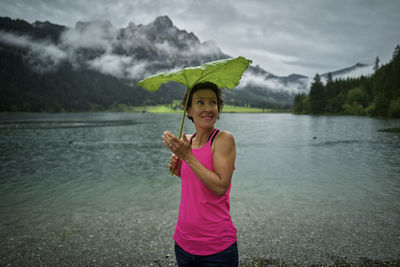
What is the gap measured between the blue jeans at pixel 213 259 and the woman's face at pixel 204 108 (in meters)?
1.42

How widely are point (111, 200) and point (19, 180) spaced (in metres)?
10.7

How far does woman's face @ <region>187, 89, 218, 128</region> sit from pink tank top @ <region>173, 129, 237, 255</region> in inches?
7.0

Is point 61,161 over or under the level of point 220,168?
under

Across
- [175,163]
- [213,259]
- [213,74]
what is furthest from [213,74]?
[213,259]

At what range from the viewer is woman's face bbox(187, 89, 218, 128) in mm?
2756

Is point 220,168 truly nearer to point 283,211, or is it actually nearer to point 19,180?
point 283,211

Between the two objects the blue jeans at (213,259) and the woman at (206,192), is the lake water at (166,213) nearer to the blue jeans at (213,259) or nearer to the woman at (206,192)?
the blue jeans at (213,259)

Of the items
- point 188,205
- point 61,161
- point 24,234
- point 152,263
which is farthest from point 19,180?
point 188,205

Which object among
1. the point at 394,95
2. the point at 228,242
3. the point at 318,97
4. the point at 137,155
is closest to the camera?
the point at 228,242

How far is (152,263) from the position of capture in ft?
A: 24.3

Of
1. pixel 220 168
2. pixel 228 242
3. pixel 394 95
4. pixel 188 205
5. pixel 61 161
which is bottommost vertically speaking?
pixel 61 161

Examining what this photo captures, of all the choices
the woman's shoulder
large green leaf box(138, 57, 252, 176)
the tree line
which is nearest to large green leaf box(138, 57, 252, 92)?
large green leaf box(138, 57, 252, 176)

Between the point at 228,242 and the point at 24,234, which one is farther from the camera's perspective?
the point at 24,234

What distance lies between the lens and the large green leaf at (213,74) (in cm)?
230
